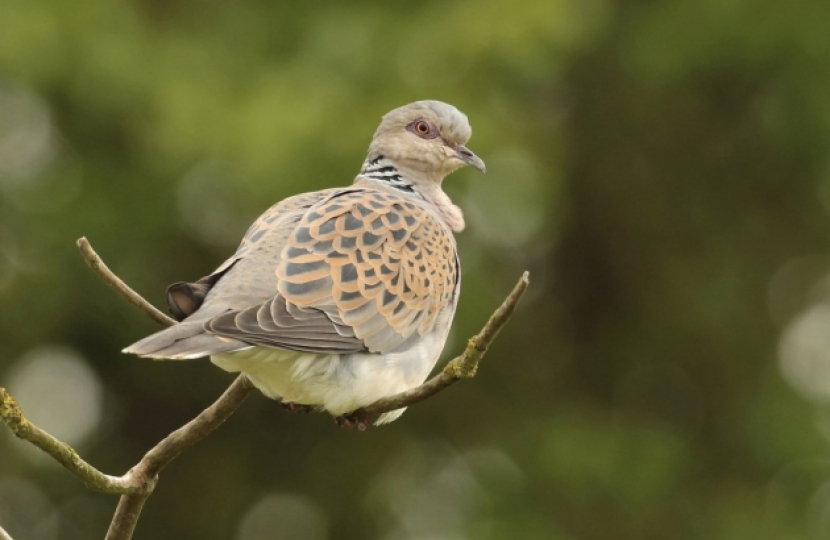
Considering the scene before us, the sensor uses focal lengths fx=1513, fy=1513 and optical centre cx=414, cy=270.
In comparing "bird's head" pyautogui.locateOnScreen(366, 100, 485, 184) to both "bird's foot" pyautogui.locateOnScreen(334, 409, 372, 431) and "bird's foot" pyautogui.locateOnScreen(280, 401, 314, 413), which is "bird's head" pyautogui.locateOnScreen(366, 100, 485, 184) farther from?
"bird's foot" pyautogui.locateOnScreen(334, 409, 372, 431)

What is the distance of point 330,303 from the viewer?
4.16 m

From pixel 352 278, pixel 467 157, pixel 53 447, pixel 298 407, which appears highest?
pixel 467 157

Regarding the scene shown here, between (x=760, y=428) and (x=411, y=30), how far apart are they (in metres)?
3.48

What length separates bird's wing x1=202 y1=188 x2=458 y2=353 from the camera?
13.0 feet

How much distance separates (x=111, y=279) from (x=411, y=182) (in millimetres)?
1550

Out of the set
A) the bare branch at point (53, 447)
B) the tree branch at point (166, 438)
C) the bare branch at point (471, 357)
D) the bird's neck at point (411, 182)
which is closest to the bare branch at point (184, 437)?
the tree branch at point (166, 438)

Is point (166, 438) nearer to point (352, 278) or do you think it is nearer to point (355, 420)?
point (355, 420)

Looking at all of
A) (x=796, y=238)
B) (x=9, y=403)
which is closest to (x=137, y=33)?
(x=796, y=238)

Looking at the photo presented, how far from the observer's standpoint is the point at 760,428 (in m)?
9.74

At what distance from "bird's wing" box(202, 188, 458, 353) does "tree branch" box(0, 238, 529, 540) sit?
0.66 feet

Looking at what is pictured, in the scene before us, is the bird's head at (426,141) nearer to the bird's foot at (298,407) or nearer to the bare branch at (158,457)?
the bird's foot at (298,407)

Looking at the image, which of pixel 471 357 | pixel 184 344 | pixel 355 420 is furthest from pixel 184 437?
pixel 471 357

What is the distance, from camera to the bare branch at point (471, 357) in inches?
122

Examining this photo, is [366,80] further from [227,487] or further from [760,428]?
[760,428]
